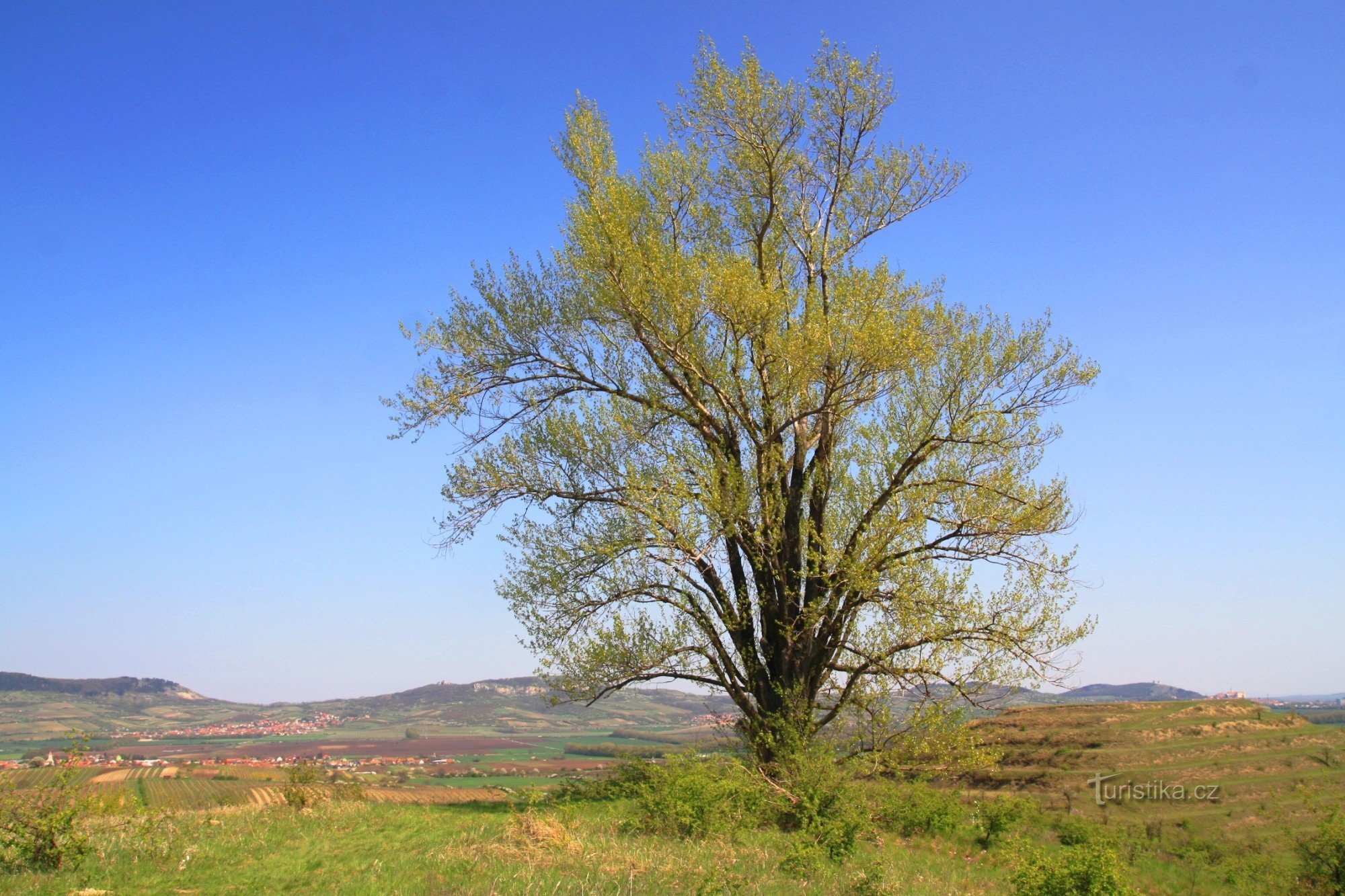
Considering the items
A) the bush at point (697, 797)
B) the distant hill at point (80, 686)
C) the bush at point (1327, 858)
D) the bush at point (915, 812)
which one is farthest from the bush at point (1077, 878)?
the distant hill at point (80, 686)

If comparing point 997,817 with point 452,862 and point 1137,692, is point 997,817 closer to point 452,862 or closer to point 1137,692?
point 452,862

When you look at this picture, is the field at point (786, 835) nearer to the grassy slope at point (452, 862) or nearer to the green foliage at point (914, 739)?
the grassy slope at point (452, 862)

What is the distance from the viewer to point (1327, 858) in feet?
40.8

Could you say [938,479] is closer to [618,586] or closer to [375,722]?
[618,586]

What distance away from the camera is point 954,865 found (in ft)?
43.9

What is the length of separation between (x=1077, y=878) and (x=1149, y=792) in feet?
45.5

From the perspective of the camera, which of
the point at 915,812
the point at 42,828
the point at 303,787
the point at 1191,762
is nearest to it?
the point at 42,828

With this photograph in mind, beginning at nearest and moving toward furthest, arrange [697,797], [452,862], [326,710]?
1. [452,862]
2. [697,797]
3. [326,710]

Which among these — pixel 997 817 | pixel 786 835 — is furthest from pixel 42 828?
pixel 997 817

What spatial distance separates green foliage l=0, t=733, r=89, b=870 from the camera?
30.9 ft

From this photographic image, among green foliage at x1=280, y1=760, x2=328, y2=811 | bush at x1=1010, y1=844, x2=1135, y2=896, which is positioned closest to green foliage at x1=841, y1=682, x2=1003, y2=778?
bush at x1=1010, y1=844, x2=1135, y2=896

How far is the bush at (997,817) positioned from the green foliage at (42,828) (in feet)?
49.6

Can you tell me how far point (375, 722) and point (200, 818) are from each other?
324ft

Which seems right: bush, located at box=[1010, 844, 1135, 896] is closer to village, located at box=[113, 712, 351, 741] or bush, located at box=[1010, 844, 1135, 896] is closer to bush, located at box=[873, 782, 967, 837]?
bush, located at box=[873, 782, 967, 837]
